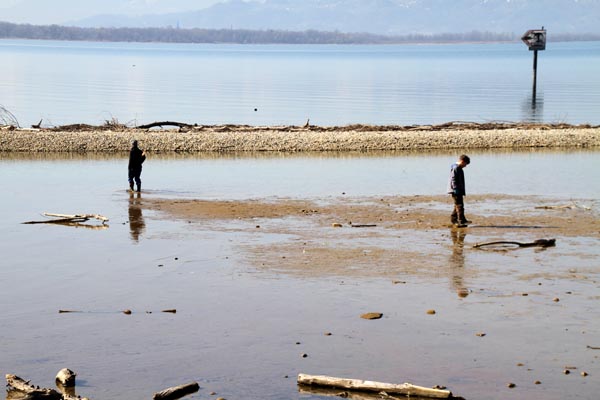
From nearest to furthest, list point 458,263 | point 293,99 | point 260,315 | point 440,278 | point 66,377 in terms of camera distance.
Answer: point 66,377
point 260,315
point 440,278
point 458,263
point 293,99

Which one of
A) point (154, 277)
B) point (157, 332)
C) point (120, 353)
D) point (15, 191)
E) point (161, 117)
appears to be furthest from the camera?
point (161, 117)

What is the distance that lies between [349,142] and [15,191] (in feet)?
51.4

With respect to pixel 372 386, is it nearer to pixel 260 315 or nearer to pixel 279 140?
pixel 260 315

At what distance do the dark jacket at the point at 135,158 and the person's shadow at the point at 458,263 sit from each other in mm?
9692

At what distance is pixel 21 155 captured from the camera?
127 feet

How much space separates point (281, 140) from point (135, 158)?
45.7 ft

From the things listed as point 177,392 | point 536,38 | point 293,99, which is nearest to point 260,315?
point 177,392

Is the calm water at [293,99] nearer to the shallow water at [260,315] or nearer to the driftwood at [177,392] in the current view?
the shallow water at [260,315]

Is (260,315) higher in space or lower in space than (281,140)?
lower

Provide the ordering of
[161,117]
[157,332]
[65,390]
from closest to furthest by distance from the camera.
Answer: [65,390] < [157,332] < [161,117]

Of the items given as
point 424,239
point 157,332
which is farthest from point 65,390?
point 424,239

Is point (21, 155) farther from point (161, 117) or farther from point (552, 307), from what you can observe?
point (552, 307)

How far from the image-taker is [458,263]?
18781 millimetres

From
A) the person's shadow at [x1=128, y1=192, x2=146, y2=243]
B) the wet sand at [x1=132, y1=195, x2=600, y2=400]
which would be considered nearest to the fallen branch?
the person's shadow at [x1=128, y1=192, x2=146, y2=243]
